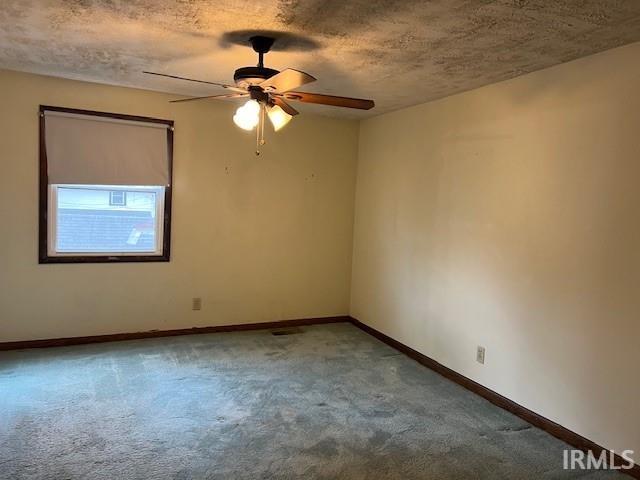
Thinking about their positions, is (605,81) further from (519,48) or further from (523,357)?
(523,357)

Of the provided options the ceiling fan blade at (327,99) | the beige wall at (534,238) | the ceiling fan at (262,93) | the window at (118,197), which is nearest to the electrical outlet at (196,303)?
the window at (118,197)

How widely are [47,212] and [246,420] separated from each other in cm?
256

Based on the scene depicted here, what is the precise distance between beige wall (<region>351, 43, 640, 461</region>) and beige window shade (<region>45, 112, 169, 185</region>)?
2.27m

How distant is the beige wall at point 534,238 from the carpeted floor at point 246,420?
34cm

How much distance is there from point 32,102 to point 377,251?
11.1 feet

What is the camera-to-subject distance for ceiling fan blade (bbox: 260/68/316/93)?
228 cm

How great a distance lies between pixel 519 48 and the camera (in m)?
2.66

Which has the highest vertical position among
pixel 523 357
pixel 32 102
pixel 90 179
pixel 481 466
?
pixel 32 102

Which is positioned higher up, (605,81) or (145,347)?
(605,81)

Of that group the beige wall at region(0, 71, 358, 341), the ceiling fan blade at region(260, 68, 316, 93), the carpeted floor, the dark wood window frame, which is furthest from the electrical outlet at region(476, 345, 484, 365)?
the dark wood window frame

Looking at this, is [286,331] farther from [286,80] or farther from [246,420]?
[286,80]

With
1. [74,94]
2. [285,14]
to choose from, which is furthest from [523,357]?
[74,94]

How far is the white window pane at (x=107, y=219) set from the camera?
4.09 meters

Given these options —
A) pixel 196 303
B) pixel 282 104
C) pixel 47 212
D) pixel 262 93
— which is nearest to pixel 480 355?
pixel 282 104
